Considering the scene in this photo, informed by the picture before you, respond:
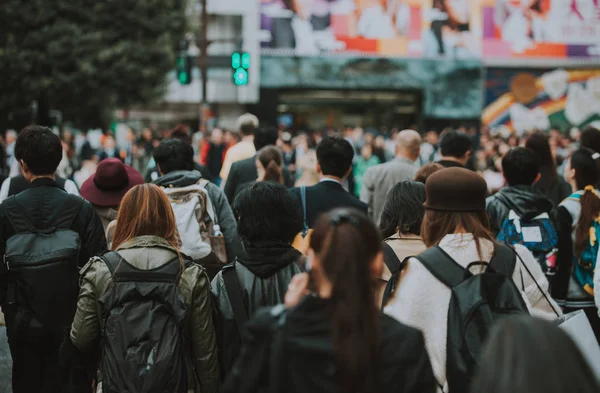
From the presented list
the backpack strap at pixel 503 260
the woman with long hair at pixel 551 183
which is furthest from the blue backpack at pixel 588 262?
the backpack strap at pixel 503 260

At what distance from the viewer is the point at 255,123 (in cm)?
1132

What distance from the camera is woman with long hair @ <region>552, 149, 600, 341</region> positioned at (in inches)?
259

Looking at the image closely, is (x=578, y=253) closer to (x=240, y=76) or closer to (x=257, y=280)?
(x=257, y=280)

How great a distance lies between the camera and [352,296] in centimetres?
270

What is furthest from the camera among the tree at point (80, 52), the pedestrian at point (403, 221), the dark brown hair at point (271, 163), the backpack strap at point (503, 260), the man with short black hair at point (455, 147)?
the tree at point (80, 52)

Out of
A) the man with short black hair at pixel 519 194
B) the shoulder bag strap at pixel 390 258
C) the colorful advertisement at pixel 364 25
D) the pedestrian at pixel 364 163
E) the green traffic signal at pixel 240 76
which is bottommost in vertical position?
the pedestrian at pixel 364 163

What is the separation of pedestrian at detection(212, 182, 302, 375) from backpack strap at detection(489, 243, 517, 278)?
0.94 metres

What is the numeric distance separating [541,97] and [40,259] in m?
38.2

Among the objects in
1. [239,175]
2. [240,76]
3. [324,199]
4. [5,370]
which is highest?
[240,76]

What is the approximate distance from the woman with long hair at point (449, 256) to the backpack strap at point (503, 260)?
25 mm

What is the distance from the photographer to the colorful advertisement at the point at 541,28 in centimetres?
3959

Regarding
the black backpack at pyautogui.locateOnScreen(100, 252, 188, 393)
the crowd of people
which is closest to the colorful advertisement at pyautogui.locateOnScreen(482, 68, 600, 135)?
the crowd of people

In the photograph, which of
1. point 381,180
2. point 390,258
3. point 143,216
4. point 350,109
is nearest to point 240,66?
point 381,180

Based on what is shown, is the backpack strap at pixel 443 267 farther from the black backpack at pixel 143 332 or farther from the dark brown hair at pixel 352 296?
the black backpack at pixel 143 332
